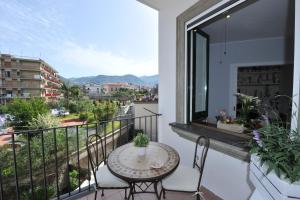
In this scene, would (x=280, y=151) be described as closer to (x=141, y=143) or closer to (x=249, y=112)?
(x=141, y=143)

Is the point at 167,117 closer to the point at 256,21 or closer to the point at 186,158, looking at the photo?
the point at 186,158

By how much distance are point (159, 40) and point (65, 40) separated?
3868 cm

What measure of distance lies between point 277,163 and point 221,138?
0.92 meters

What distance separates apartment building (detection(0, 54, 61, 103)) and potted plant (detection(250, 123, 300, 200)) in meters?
25.4

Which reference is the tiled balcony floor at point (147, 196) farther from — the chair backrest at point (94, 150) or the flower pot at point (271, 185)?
the flower pot at point (271, 185)

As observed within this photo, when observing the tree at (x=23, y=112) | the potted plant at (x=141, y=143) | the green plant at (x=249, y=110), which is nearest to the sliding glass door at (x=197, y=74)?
the green plant at (x=249, y=110)

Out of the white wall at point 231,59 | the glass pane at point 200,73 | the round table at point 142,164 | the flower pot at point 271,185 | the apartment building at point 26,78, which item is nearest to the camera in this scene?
the flower pot at point 271,185

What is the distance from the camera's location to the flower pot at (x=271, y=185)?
77 centimetres

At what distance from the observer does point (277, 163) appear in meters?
0.84

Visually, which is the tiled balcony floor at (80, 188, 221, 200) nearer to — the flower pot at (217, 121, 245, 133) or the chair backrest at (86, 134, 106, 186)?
the chair backrest at (86, 134, 106, 186)

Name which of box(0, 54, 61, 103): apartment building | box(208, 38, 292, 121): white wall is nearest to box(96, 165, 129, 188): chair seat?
box(208, 38, 292, 121): white wall

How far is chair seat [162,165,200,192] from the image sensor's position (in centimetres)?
151

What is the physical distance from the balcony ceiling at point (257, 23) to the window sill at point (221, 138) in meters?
1.50

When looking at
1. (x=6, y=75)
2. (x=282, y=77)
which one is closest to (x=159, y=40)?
(x=282, y=77)
